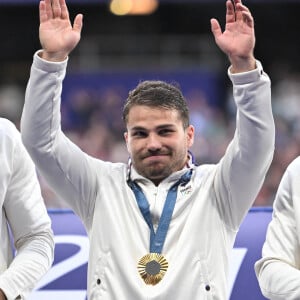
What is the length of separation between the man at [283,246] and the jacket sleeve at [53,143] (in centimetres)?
85

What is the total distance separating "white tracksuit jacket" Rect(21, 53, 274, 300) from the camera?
438 centimetres

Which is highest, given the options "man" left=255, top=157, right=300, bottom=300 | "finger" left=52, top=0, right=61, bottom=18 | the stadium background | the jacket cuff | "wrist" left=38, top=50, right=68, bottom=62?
the stadium background

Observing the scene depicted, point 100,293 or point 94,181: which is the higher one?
point 94,181

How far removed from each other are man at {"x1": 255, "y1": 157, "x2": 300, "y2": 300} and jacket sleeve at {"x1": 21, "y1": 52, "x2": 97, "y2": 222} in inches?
33.4

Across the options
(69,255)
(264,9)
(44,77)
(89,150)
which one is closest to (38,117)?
(44,77)

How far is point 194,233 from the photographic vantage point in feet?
14.7

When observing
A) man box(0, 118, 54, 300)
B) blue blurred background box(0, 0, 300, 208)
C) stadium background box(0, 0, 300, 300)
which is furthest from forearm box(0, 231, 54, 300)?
blue blurred background box(0, 0, 300, 208)

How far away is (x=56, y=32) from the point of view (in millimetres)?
4461

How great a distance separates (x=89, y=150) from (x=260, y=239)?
8233mm

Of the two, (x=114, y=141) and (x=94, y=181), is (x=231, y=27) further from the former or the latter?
(x=114, y=141)

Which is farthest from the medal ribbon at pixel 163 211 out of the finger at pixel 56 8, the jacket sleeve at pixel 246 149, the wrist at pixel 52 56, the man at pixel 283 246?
the finger at pixel 56 8

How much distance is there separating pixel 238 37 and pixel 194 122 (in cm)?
→ 1091

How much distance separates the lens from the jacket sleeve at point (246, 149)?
14.3ft

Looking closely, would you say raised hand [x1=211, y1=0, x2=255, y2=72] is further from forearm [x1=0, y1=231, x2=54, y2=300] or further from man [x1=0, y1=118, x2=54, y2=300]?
forearm [x1=0, y1=231, x2=54, y2=300]
